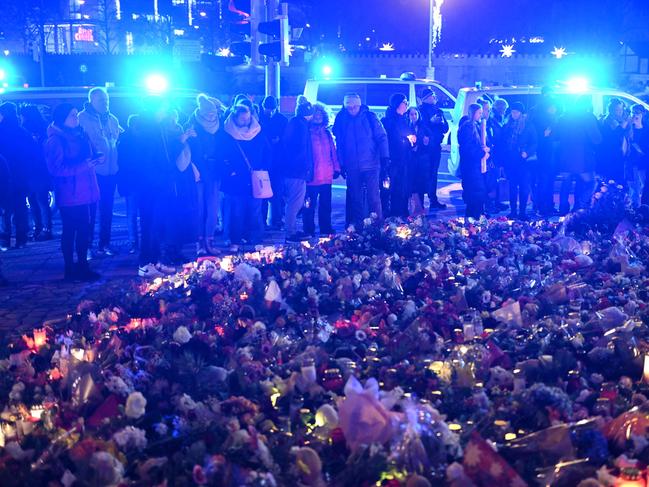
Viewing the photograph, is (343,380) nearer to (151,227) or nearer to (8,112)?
(151,227)

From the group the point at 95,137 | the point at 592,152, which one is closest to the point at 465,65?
the point at 592,152

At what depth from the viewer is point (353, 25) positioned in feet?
194

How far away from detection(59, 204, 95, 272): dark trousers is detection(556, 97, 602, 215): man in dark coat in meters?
7.28

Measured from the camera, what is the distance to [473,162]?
1409cm

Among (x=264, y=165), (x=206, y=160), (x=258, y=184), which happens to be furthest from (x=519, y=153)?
(x=206, y=160)

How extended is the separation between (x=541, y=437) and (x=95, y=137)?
26.0 ft

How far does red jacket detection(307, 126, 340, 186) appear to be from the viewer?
41.8ft

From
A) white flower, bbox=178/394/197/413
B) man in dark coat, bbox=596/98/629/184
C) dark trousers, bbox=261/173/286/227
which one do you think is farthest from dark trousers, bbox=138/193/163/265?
man in dark coat, bbox=596/98/629/184

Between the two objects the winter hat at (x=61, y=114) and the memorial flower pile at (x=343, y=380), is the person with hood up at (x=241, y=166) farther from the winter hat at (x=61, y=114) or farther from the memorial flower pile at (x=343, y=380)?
the memorial flower pile at (x=343, y=380)

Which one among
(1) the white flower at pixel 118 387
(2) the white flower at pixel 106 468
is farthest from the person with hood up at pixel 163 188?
(2) the white flower at pixel 106 468

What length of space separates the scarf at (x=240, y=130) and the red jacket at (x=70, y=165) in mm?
2156

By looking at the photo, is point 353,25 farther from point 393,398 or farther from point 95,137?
point 393,398

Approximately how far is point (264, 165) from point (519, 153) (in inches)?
177

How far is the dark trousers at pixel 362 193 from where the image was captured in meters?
13.2
